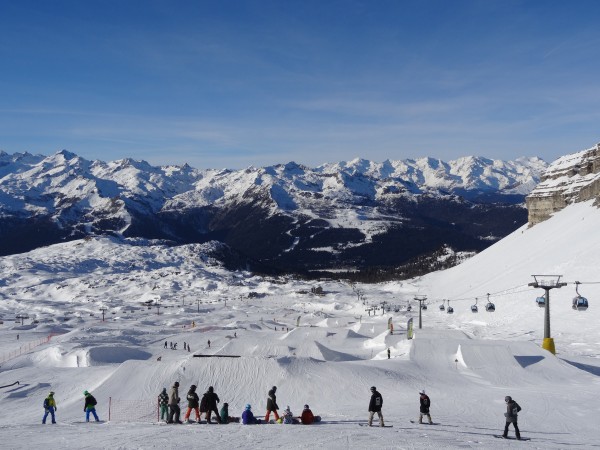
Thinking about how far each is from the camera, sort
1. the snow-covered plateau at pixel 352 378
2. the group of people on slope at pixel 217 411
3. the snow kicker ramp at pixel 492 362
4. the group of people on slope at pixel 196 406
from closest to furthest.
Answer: the snow-covered plateau at pixel 352 378, the group of people on slope at pixel 217 411, the group of people on slope at pixel 196 406, the snow kicker ramp at pixel 492 362

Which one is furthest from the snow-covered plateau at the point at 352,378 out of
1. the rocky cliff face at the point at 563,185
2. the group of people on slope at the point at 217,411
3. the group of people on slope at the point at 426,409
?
the rocky cliff face at the point at 563,185

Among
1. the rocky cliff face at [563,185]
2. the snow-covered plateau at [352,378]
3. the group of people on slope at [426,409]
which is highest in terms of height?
the rocky cliff face at [563,185]

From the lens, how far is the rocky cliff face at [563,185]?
158 metres

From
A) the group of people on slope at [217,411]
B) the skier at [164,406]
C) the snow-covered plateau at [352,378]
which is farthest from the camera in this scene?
the skier at [164,406]

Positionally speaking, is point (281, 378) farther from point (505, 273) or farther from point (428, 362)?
point (505, 273)

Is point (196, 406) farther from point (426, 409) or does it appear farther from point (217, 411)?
point (426, 409)

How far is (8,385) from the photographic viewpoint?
4006cm

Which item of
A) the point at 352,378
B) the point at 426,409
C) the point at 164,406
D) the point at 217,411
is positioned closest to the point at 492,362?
the point at 352,378

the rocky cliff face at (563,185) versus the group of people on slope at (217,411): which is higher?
the rocky cliff face at (563,185)

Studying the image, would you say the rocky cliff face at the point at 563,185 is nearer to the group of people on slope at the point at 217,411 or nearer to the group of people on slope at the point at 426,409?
the group of people on slope at the point at 426,409

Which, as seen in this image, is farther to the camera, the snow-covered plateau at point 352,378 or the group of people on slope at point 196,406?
the group of people on slope at point 196,406

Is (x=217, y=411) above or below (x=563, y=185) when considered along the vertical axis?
below

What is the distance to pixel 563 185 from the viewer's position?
535 feet

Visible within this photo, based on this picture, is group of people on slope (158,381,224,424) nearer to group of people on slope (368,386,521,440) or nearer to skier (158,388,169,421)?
skier (158,388,169,421)
